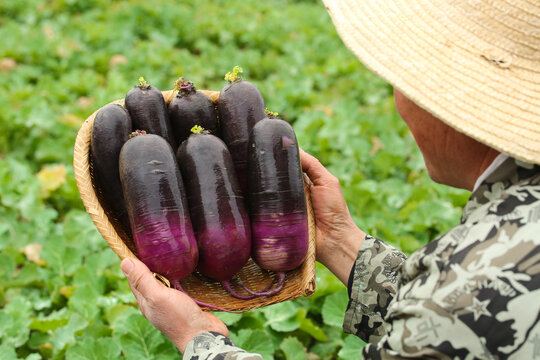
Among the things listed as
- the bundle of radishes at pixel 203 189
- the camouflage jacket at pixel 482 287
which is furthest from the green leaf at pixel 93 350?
the camouflage jacket at pixel 482 287

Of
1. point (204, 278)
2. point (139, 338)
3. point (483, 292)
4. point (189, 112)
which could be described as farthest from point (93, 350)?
point (483, 292)

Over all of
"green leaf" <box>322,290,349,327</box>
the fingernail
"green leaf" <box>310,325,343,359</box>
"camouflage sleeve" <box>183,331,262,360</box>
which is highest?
the fingernail

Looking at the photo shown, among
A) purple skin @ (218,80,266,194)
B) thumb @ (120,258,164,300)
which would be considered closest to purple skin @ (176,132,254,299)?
purple skin @ (218,80,266,194)

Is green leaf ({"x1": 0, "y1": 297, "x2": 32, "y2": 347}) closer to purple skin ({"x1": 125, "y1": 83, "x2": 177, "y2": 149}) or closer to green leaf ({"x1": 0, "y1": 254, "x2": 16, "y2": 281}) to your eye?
green leaf ({"x1": 0, "y1": 254, "x2": 16, "y2": 281})

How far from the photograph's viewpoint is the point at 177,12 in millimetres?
7074

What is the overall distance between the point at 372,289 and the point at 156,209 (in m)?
0.81

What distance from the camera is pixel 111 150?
2.14m

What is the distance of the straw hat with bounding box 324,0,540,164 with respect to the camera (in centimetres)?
137

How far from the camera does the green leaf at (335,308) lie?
2.82 m

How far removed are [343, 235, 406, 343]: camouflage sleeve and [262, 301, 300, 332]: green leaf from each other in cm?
74

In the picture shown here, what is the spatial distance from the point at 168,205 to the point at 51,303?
4.89 feet

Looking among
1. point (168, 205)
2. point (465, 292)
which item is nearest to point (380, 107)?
point (168, 205)

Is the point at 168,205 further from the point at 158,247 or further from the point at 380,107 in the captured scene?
the point at 380,107

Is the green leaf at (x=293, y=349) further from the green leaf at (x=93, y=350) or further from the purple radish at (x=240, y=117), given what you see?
the purple radish at (x=240, y=117)
